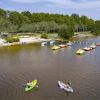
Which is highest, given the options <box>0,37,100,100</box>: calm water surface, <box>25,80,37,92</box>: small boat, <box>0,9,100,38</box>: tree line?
<box>0,9,100,38</box>: tree line

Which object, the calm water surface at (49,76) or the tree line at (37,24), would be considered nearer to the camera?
the calm water surface at (49,76)

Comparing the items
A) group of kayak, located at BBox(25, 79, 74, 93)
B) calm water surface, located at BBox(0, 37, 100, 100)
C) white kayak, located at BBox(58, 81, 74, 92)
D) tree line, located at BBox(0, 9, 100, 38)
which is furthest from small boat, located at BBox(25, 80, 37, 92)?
tree line, located at BBox(0, 9, 100, 38)

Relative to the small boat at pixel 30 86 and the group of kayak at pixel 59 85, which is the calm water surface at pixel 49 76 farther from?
the small boat at pixel 30 86

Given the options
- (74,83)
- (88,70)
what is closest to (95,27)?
(88,70)

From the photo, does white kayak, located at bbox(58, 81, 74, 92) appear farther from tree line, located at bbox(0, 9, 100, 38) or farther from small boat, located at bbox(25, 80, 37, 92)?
tree line, located at bbox(0, 9, 100, 38)

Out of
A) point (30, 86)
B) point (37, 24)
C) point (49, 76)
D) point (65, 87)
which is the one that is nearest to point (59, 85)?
point (65, 87)

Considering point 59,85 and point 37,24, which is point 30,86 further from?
point 37,24

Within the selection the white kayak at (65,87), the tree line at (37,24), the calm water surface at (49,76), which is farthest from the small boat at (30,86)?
the tree line at (37,24)
